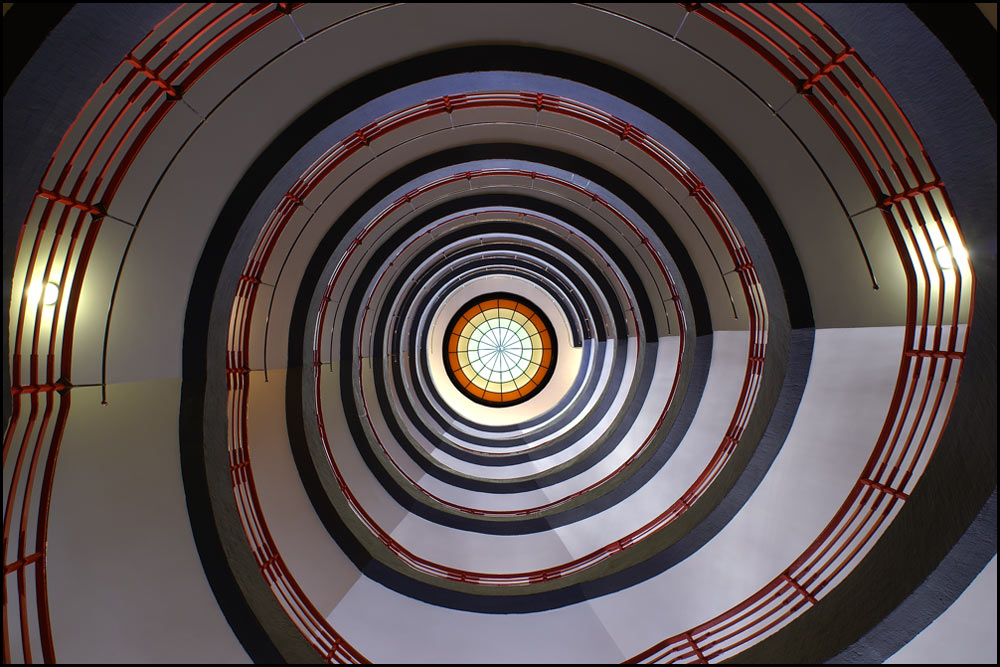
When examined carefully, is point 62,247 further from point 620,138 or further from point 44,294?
point 620,138

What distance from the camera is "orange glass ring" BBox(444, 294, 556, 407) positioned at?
71.5 feet

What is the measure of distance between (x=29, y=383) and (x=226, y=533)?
2441mm

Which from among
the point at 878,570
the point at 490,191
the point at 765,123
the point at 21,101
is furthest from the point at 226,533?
the point at 490,191

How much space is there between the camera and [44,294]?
3.84 m

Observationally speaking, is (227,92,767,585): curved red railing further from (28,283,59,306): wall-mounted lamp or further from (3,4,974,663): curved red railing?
(28,283,59,306): wall-mounted lamp

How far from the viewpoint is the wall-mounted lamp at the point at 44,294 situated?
383 centimetres

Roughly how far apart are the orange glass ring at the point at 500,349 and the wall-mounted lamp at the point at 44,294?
17744 mm

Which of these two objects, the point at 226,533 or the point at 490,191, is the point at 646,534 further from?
the point at 490,191

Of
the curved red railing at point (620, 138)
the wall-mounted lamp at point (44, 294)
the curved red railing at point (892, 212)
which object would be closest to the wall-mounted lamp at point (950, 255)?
the curved red railing at point (892, 212)

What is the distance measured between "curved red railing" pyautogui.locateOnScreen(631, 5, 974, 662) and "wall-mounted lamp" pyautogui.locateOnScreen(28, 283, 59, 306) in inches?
238

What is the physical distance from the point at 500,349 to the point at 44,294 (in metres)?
19.3

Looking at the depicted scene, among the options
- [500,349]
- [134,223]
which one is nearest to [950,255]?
[134,223]

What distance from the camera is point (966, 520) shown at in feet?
12.1

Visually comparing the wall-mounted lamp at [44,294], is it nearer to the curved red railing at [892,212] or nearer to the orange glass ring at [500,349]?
the curved red railing at [892,212]
